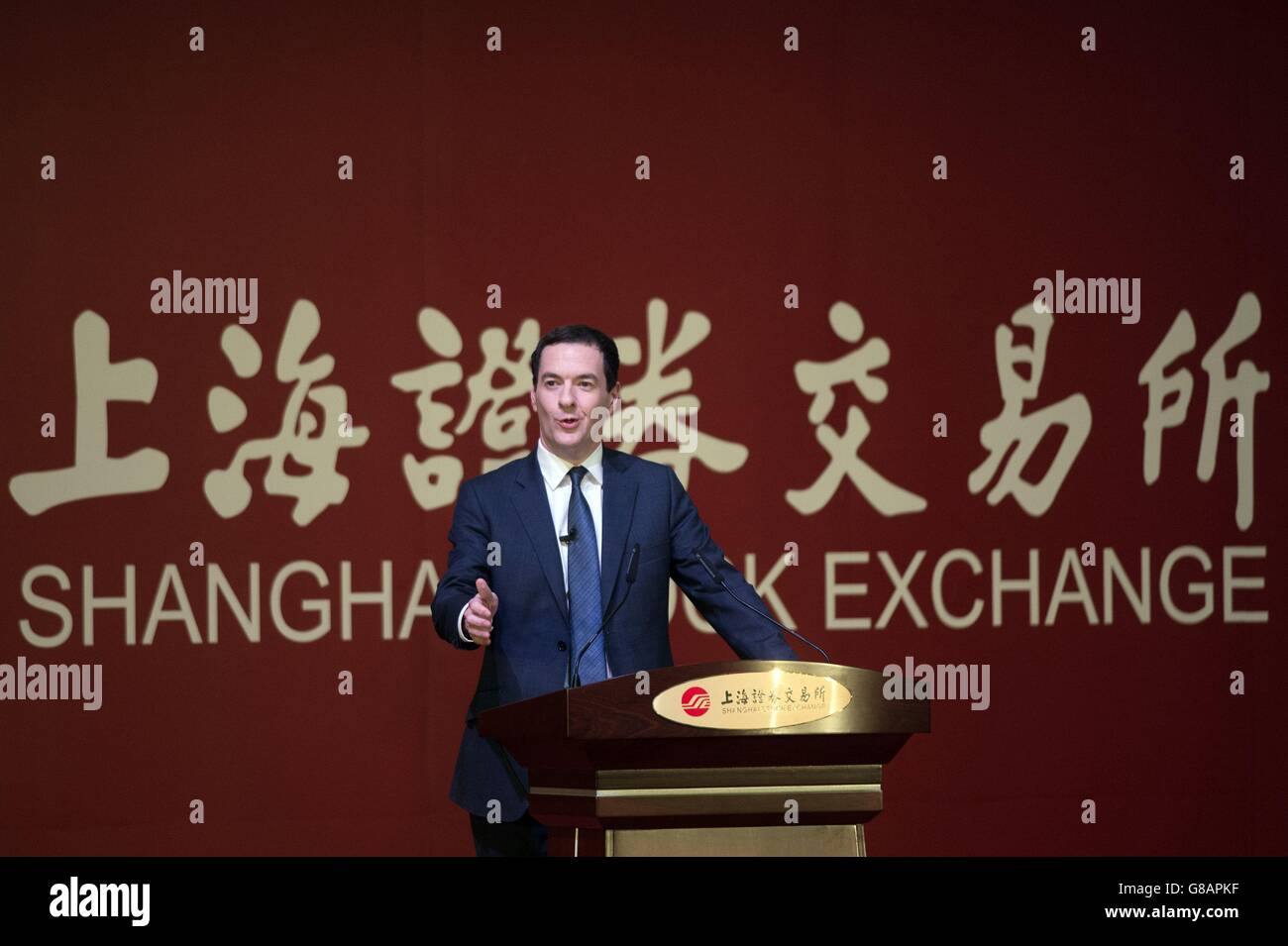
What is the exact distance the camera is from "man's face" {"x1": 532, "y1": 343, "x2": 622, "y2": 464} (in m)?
2.50

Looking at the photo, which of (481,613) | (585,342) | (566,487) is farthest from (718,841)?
(585,342)

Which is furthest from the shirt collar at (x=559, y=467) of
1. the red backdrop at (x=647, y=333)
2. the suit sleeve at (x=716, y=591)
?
the red backdrop at (x=647, y=333)

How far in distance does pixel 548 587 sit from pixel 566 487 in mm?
198

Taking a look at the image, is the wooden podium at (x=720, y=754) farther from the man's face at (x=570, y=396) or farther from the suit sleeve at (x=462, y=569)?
the man's face at (x=570, y=396)

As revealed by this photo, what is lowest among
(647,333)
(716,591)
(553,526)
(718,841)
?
(718,841)

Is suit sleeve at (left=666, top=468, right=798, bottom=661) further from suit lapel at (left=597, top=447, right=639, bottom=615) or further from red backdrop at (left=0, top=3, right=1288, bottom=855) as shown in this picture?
red backdrop at (left=0, top=3, right=1288, bottom=855)

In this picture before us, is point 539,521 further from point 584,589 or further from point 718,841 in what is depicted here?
point 718,841

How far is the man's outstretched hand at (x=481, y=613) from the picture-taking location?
6.59 feet

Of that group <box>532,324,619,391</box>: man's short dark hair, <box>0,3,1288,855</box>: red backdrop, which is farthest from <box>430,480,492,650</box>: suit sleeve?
<box>0,3,1288,855</box>: red backdrop

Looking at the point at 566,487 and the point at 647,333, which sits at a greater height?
the point at 647,333

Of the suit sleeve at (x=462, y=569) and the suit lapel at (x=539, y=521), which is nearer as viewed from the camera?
the suit sleeve at (x=462, y=569)

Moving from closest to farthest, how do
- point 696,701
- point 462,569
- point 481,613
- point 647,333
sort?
point 696,701 < point 481,613 < point 462,569 < point 647,333

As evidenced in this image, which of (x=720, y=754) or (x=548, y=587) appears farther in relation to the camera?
(x=548, y=587)

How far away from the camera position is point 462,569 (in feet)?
7.72
